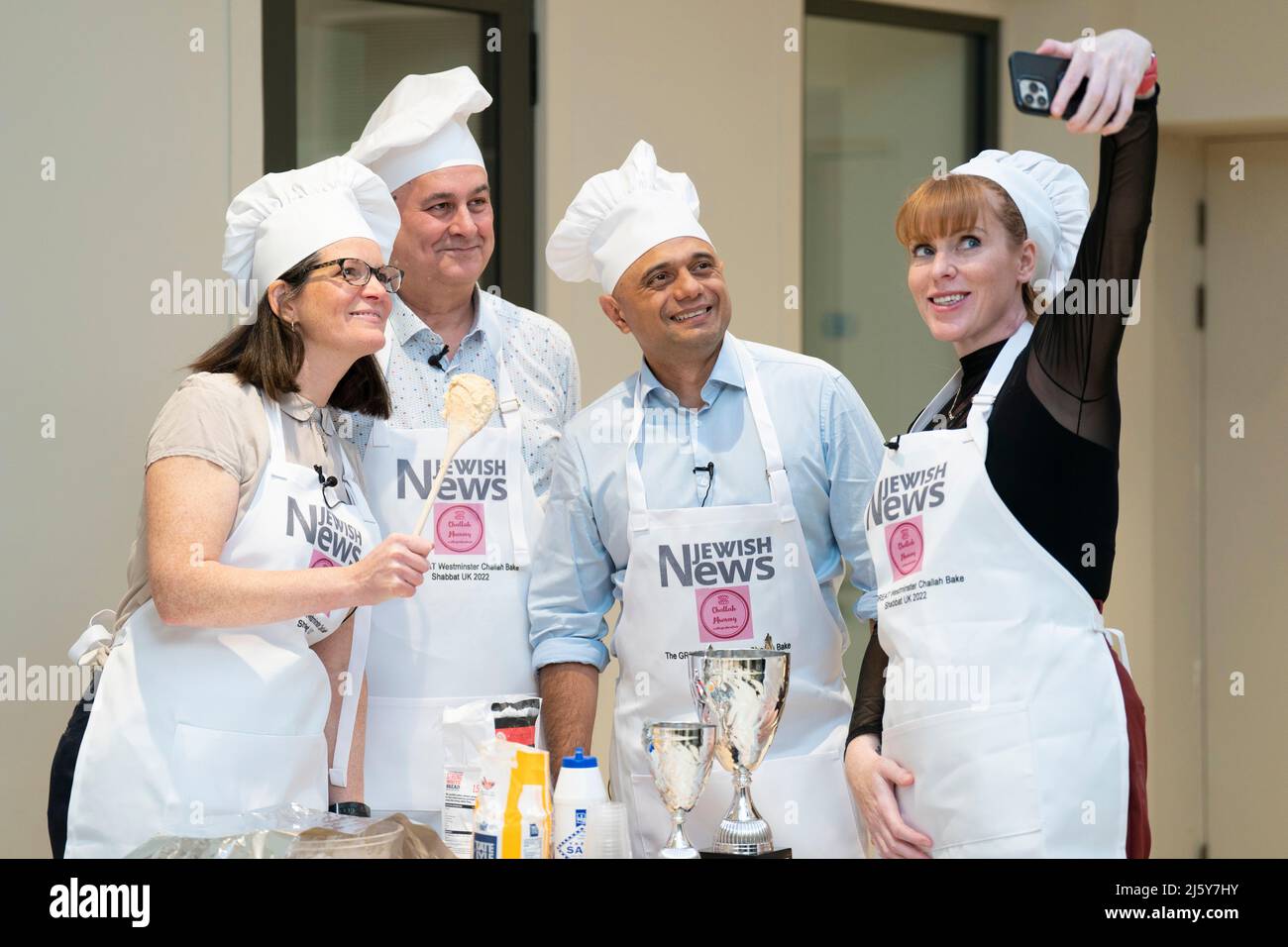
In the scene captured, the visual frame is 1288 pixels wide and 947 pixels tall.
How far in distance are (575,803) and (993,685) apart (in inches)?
20.9

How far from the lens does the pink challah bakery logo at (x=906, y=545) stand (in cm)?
188

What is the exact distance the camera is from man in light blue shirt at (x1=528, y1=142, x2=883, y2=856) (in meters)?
2.23

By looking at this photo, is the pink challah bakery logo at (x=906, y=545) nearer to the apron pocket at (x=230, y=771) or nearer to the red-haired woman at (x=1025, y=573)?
the red-haired woman at (x=1025, y=573)

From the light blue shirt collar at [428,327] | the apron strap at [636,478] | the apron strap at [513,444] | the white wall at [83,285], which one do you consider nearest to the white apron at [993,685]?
the apron strap at [636,478]

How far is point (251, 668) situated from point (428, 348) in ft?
2.60

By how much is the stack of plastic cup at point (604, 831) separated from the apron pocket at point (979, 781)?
0.40 meters

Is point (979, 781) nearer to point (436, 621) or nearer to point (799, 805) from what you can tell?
point (799, 805)

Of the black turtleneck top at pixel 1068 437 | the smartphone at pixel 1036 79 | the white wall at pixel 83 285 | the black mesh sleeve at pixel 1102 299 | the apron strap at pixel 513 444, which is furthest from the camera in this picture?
the white wall at pixel 83 285

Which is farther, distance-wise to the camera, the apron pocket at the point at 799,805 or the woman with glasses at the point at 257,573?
the apron pocket at the point at 799,805

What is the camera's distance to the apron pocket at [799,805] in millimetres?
2146

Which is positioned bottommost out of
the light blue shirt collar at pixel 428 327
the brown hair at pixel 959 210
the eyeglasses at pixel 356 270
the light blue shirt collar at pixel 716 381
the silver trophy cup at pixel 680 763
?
the silver trophy cup at pixel 680 763

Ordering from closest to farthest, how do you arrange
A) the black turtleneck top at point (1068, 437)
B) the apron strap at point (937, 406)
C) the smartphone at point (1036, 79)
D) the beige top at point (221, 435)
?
the smartphone at point (1036, 79) < the black turtleneck top at point (1068, 437) < the beige top at point (221, 435) < the apron strap at point (937, 406)

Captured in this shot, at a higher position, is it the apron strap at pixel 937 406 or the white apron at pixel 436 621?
the apron strap at pixel 937 406
